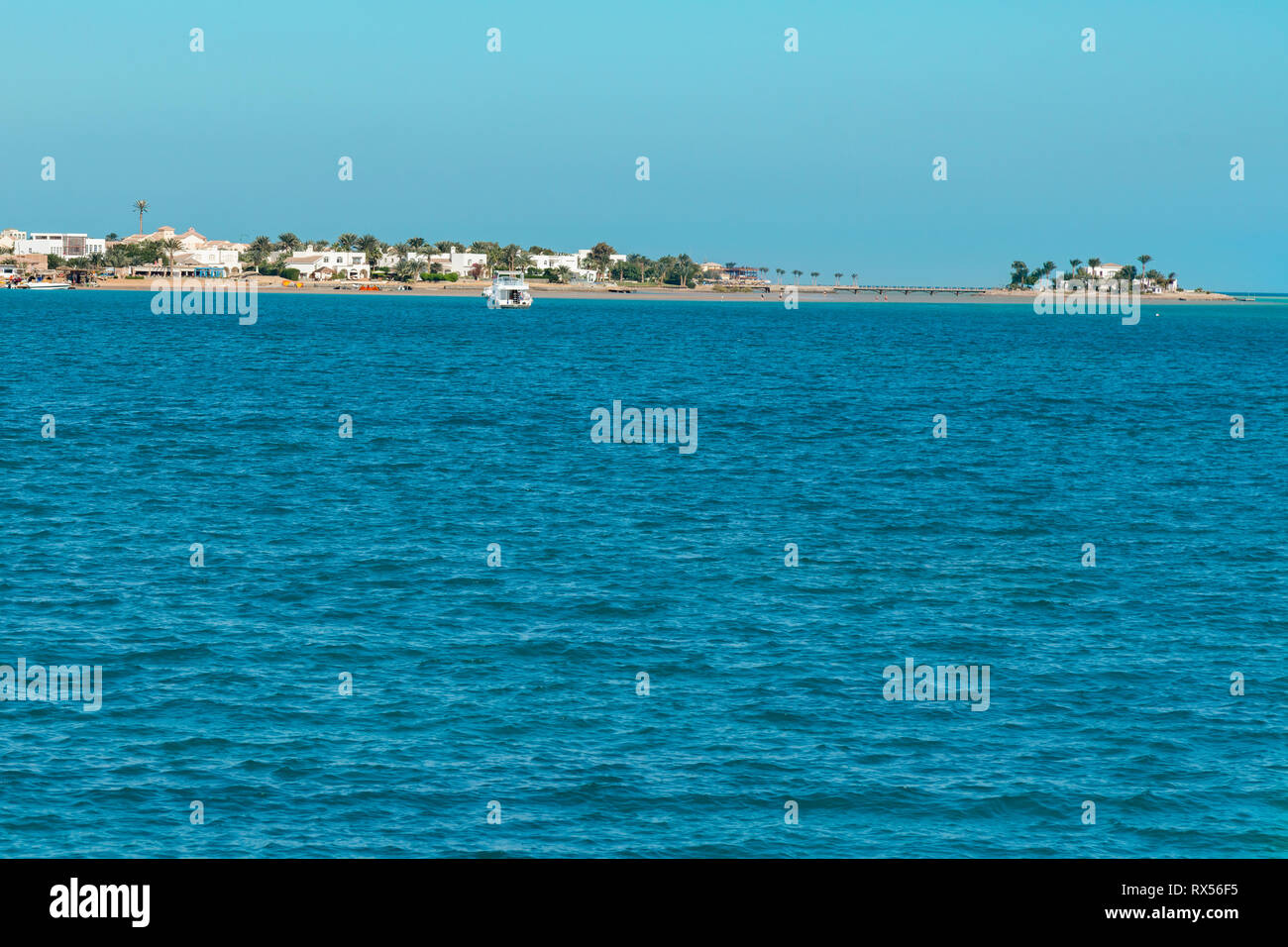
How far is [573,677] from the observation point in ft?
104

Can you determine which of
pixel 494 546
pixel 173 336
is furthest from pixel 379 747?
pixel 173 336

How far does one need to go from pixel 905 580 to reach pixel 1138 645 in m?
8.64
